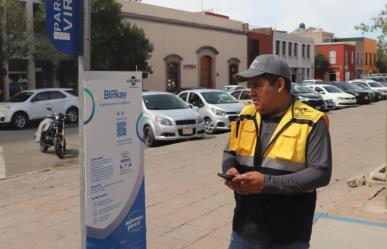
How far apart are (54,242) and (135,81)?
241 centimetres

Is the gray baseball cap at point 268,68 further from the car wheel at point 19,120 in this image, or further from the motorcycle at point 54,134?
the car wheel at point 19,120

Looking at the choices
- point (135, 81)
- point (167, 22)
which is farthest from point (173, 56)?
point (135, 81)

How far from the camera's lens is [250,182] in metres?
2.65

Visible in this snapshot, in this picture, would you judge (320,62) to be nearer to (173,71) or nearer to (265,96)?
(173,71)

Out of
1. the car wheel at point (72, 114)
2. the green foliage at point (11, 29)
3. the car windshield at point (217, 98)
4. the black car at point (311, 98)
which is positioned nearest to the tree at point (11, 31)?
the green foliage at point (11, 29)

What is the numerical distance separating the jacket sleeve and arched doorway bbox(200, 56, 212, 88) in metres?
41.0

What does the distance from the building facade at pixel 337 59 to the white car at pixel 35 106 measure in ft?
184

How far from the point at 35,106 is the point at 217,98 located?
6966mm

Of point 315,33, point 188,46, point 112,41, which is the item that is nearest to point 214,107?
point 112,41

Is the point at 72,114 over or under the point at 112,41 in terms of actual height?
under

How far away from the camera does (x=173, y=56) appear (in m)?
39.7

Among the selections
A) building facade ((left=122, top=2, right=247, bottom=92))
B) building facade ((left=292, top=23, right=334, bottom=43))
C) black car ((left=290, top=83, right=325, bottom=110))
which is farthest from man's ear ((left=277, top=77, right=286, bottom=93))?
building facade ((left=292, top=23, right=334, bottom=43))

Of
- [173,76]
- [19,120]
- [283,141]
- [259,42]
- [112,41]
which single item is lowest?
[19,120]

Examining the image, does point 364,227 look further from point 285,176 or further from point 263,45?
point 263,45
